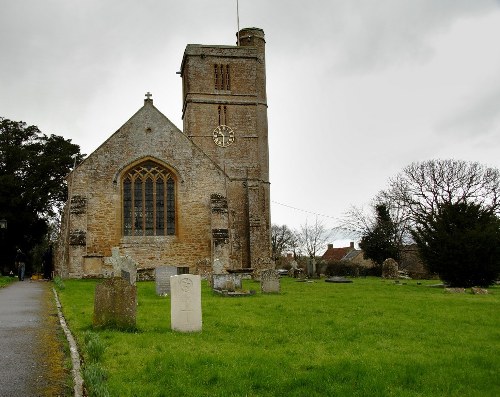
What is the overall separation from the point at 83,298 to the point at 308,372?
35.7 ft

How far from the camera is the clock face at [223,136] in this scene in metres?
35.8

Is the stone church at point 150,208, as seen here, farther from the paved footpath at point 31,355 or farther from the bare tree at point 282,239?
the bare tree at point 282,239

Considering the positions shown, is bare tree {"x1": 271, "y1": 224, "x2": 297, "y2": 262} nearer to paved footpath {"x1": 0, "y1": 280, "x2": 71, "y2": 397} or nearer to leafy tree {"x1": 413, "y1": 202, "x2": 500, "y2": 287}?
leafy tree {"x1": 413, "y1": 202, "x2": 500, "y2": 287}

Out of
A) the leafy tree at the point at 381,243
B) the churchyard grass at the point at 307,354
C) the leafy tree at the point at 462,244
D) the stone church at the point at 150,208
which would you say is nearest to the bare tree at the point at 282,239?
the leafy tree at the point at 381,243

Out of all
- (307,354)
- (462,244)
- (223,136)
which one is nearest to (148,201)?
(223,136)

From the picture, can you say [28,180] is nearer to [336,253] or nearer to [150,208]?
[150,208]

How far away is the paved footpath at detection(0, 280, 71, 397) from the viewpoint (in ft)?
18.6

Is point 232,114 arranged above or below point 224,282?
above

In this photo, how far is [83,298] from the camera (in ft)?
51.5

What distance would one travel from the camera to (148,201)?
2800 cm

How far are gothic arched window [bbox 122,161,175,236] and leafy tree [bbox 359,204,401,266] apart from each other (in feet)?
78.2

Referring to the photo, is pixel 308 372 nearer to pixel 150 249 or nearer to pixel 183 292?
pixel 183 292

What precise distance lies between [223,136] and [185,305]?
27.1 m

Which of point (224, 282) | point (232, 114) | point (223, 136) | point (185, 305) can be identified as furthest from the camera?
point (232, 114)
